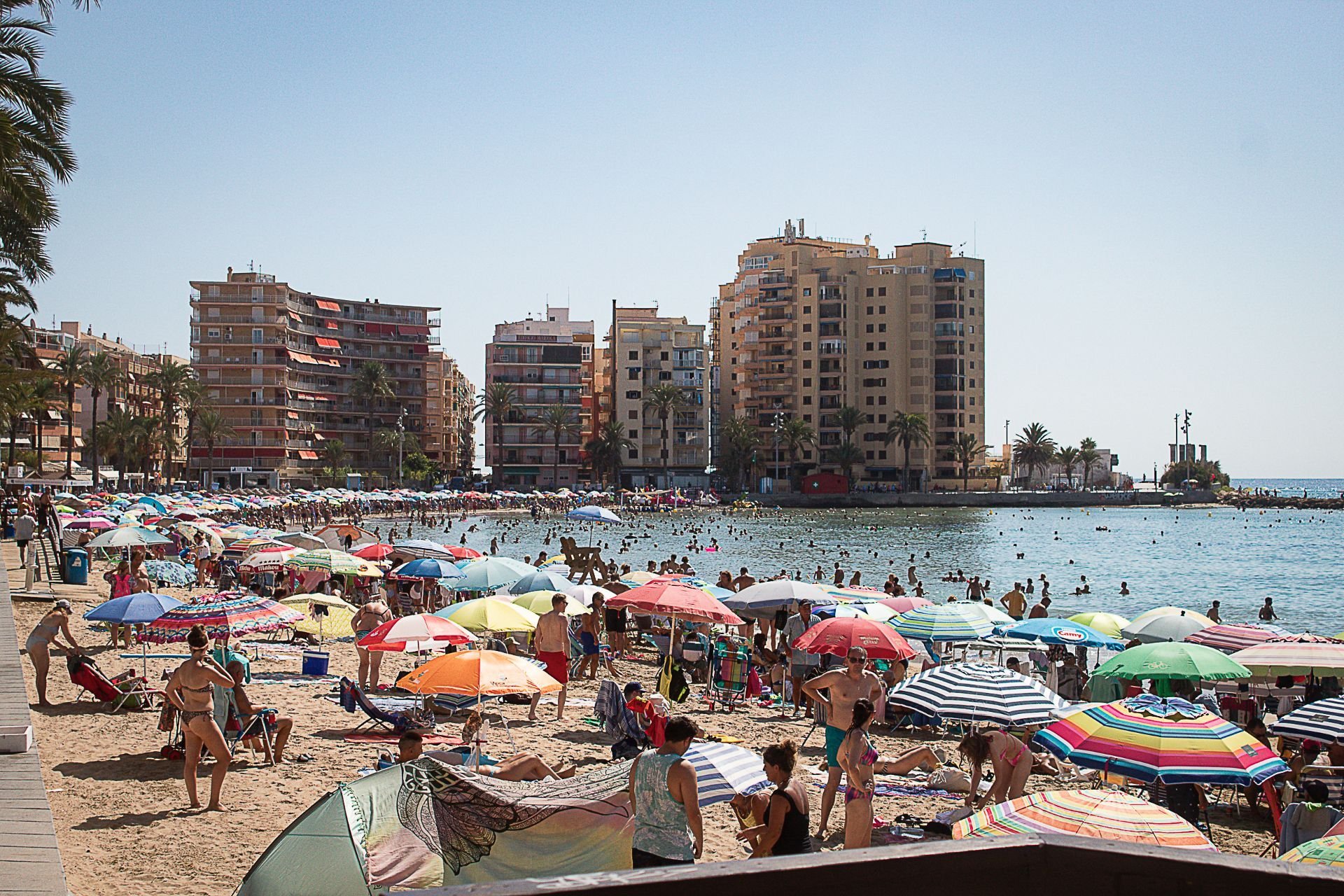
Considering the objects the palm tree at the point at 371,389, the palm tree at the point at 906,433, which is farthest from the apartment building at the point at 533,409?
the palm tree at the point at 906,433

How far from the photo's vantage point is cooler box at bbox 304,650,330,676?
17484 millimetres

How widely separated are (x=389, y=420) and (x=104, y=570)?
89444 millimetres

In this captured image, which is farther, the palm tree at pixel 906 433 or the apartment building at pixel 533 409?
the apartment building at pixel 533 409

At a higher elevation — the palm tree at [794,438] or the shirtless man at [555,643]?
the palm tree at [794,438]

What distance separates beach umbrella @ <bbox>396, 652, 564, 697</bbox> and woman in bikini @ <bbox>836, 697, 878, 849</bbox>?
156 inches

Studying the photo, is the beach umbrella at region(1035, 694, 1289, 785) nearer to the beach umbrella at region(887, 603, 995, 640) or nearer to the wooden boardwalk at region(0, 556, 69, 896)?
the beach umbrella at region(887, 603, 995, 640)

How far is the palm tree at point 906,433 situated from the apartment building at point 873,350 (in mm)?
948

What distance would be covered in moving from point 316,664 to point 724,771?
10.4 metres

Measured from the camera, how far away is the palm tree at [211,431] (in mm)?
98500

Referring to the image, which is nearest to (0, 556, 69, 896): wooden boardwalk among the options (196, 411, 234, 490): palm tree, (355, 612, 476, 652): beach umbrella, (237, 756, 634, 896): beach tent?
(237, 756, 634, 896): beach tent

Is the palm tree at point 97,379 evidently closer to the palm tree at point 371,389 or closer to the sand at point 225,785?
the palm tree at point 371,389

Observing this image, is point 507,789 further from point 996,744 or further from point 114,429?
point 114,429

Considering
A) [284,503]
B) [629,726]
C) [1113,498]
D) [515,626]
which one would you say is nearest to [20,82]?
[515,626]

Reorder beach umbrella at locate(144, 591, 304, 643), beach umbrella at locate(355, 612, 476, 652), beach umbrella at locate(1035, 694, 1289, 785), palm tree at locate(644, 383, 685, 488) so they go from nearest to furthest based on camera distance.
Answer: beach umbrella at locate(1035, 694, 1289, 785)
beach umbrella at locate(355, 612, 476, 652)
beach umbrella at locate(144, 591, 304, 643)
palm tree at locate(644, 383, 685, 488)
